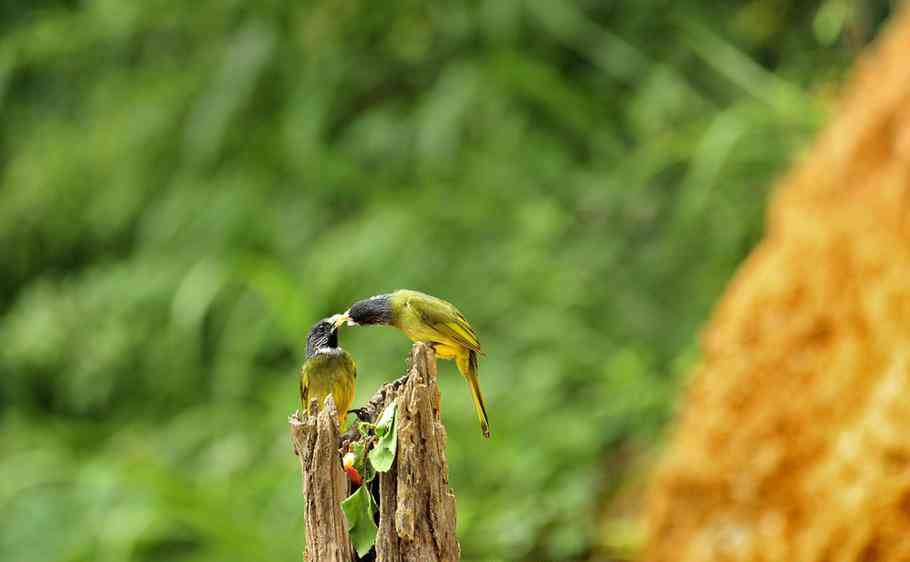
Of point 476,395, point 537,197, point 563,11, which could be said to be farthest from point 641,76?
point 476,395

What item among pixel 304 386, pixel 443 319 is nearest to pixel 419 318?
pixel 443 319

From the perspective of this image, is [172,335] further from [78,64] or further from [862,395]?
[862,395]

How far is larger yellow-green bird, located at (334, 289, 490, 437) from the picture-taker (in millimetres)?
1066

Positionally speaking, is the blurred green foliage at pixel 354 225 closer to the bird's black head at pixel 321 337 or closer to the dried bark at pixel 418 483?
the dried bark at pixel 418 483

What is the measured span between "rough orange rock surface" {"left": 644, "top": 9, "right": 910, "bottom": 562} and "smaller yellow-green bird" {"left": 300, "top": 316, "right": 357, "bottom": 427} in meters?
1.11

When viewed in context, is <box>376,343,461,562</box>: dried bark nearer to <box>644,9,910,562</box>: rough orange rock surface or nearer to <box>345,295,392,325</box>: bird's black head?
<box>345,295,392,325</box>: bird's black head

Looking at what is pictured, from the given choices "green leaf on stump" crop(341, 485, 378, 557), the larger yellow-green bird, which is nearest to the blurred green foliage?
"green leaf on stump" crop(341, 485, 378, 557)

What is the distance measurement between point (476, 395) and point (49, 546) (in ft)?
9.41

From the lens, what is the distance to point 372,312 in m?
1.07

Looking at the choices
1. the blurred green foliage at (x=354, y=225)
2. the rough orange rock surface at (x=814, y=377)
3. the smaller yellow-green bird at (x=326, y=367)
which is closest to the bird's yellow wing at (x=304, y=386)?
the smaller yellow-green bird at (x=326, y=367)

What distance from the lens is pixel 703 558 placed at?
96.1 inches

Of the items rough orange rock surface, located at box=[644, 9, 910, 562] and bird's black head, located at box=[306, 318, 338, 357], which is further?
rough orange rock surface, located at box=[644, 9, 910, 562]

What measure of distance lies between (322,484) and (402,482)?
9 centimetres

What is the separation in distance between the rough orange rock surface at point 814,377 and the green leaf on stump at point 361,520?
101 cm
